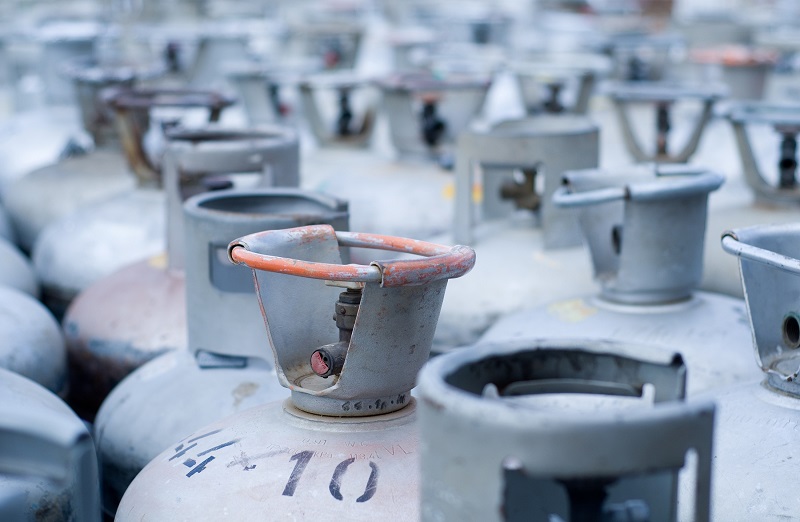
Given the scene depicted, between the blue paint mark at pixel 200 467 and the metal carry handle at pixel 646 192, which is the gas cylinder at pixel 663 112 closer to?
the metal carry handle at pixel 646 192

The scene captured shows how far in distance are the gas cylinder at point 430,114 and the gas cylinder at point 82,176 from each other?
0.88m

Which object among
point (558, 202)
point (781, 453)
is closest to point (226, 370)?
point (558, 202)

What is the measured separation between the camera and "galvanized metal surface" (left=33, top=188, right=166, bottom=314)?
10.1ft

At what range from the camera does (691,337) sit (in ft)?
6.62

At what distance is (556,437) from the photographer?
3.28 ft

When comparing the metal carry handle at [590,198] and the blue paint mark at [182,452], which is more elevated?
the metal carry handle at [590,198]

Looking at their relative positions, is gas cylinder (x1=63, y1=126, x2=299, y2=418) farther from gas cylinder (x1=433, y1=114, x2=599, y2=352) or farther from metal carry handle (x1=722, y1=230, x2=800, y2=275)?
metal carry handle (x1=722, y1=230, x2=800, y2=275)

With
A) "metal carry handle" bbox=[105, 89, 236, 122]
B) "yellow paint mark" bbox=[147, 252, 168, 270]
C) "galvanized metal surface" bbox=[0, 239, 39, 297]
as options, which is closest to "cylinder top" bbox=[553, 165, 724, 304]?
"yellow paint mark" bbox=[147, 252, 168, 270]

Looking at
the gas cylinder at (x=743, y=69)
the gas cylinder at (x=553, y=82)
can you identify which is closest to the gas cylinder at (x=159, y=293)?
the gas cylinder at (x=553, y=82)

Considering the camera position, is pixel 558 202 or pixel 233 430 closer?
pixel 233 430

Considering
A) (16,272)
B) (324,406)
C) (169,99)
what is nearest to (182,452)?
(324,406)

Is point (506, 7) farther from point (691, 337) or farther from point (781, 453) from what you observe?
point (781, 453)

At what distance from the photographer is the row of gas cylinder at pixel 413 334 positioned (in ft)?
3.74

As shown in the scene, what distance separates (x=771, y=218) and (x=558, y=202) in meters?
0.82
